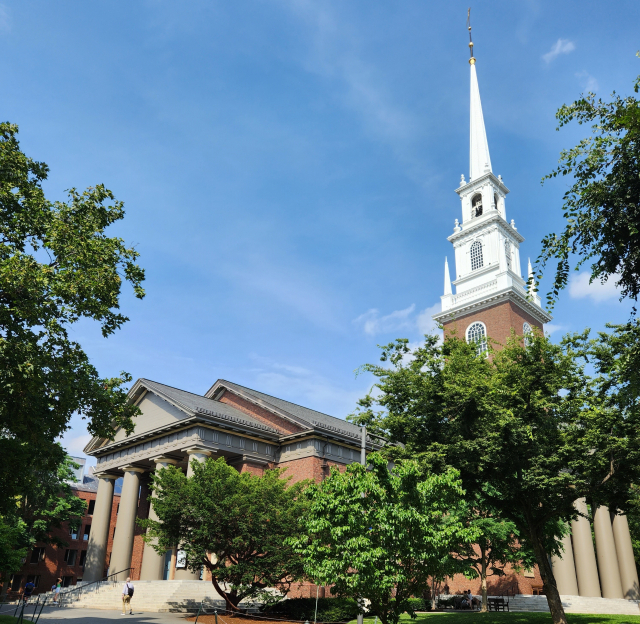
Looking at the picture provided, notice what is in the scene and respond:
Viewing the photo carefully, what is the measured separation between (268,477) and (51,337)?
461 inches

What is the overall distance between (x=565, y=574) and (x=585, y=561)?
5.24ft

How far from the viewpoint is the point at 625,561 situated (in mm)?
39438

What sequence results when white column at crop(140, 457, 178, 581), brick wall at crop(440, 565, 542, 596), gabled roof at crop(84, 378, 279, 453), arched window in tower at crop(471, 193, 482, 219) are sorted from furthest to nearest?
arched window in tower at crop(471, 193, 482, 219) < brick wall at crop(440, 565, 542, 596) < gabled roof at crop(84, 378, 279, 453) < white column at crop(140, 457, 178, 581)

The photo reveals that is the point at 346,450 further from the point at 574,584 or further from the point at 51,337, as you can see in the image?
the point at 51,337

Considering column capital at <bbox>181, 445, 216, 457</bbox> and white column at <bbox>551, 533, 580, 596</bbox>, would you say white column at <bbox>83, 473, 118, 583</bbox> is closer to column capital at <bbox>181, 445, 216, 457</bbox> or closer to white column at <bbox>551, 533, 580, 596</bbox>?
column capital at <bbox>181, 445, 216, 457</bbox>

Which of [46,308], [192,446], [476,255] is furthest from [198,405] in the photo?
[476,255]

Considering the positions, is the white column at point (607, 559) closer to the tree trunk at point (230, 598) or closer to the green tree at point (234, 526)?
the green tree at point (234, 526)

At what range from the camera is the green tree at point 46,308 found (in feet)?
47.0

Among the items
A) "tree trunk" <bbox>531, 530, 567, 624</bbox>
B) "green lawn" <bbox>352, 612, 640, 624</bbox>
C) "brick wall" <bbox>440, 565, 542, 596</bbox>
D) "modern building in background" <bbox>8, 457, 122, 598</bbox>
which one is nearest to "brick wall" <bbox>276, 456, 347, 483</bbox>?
"green lawn" <bbox>352, 612, 640, 624</bbox>

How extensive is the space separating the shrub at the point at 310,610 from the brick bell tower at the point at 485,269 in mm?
28947

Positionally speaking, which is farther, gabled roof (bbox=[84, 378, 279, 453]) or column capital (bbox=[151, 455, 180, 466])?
column capital (bbox=[151, 455, 180, 466])

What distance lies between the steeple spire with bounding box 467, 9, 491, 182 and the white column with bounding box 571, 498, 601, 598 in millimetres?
33876

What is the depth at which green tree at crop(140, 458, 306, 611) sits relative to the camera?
22.5 m

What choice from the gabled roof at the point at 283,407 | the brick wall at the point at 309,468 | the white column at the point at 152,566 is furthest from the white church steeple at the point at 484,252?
the white column at the point at 152,566
